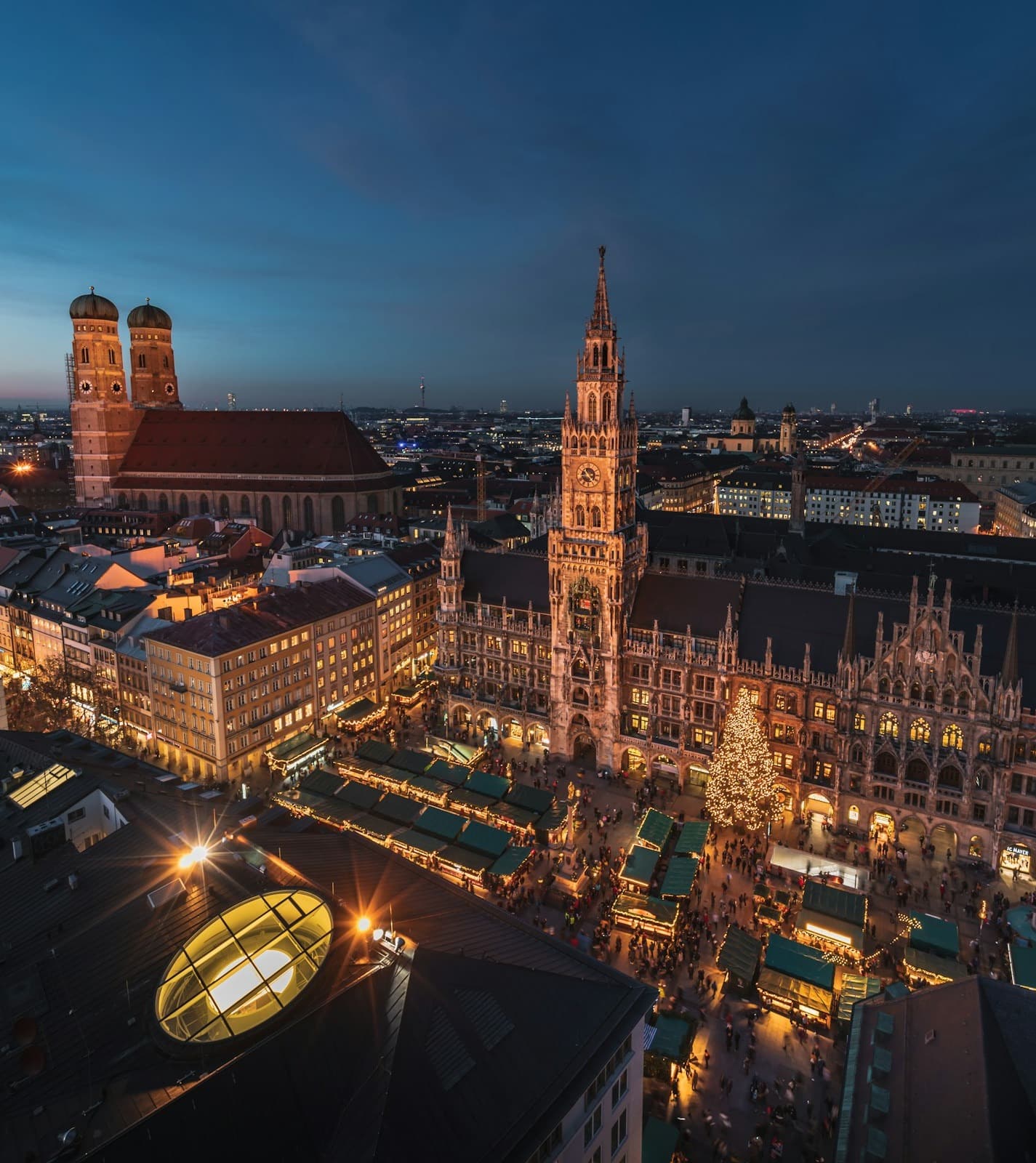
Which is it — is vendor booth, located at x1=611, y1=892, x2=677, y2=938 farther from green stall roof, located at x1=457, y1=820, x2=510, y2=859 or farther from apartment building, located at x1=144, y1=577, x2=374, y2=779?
apartment building, located at x1=144, y1=577, x2=374, y2=779

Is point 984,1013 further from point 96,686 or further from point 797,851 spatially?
point 96,686

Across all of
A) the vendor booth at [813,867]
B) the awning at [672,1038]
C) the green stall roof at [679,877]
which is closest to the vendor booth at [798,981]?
the awning at [672,1038]

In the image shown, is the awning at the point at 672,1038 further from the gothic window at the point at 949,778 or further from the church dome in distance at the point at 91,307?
the church dome in distance at the point at 91,307

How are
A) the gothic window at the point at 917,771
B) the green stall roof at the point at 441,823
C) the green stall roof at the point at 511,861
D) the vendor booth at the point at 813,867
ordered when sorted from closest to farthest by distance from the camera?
the vendor booth at the point at 813,867
the green stall roof at the point at 511,861
the green stall roof at the point at 441,823
the gothic window at the point at 917,771

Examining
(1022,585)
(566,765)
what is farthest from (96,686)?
(1022,585)

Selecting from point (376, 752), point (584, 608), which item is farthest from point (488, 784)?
point (584, 608)

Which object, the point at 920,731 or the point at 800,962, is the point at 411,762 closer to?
the point at 800,962

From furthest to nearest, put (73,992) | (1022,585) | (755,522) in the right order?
1. (755,522)
2. (1022,585)
3. (73,992)
